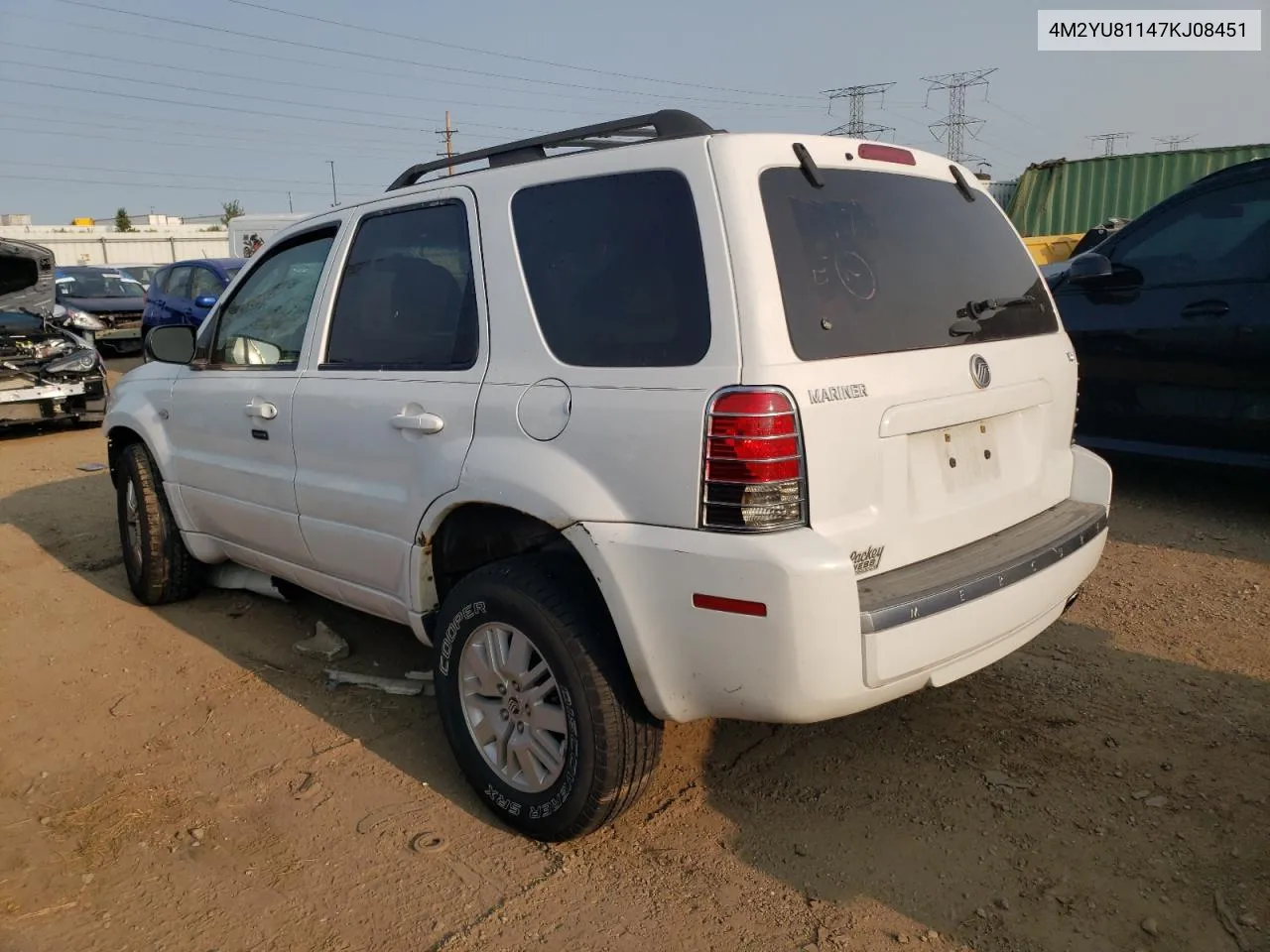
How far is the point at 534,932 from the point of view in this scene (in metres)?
2.50

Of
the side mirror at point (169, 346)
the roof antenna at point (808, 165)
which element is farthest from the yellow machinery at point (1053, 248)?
the roof antenna at point (808, 165)

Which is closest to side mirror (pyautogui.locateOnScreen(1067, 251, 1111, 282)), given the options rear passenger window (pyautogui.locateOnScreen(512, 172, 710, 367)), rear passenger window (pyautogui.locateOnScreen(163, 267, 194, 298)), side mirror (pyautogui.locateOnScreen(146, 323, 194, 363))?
rear passenger window (pyautogui.locateOnScreen(512, 172, 710, 367))

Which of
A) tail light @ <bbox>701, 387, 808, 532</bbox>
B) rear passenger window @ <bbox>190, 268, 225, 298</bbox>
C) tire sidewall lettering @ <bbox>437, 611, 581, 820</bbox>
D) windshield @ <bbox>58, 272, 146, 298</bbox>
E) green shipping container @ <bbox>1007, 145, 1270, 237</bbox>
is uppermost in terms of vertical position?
green shipping container @ <bbox>1007, 145, 1270, 237</bbox>

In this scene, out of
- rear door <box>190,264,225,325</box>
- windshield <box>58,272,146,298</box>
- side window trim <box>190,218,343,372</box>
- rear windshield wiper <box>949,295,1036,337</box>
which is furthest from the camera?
windshield <box>58,272,146,298</box>

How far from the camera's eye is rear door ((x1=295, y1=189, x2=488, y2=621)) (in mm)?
3027

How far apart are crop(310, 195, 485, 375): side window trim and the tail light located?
3.07 ft

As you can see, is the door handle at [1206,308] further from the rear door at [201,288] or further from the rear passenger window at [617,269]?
the rear door at [201,288]

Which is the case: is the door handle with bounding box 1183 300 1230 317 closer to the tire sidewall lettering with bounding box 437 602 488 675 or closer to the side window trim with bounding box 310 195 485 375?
the side window trim with bounding box 310 195 485 375

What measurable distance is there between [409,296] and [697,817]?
1.94 metres

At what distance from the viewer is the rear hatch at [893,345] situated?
2.38 meters

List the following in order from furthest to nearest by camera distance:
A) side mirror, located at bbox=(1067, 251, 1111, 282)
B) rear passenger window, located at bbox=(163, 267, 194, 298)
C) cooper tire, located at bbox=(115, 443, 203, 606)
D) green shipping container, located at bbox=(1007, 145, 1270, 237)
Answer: green shipping container, located at bbox=(1007, 145, 1270, 237) → rear passenger window, located at bbox=(163, 267, 194, 298) → side mirror, located at bbox=(1067, 251, 1111, 282) → cooper tire, located at bbox=(115, 443, 203, 606)

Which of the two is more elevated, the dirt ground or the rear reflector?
the rear reflector

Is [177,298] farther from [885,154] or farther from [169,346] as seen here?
[885,154]

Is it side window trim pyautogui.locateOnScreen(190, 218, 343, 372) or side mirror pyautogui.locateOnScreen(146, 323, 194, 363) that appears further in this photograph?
side mirror pyautogui.locateOnScreen(146, 323, 194, 363)
